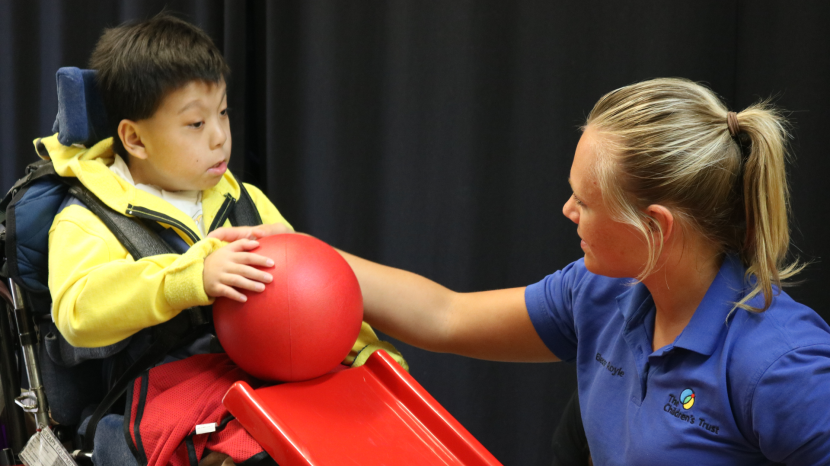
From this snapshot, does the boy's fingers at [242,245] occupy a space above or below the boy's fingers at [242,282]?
above

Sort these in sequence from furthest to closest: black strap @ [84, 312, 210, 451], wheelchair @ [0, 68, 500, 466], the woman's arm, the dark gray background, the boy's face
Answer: the dark gray background → the woman's arm → the boy's face → black strap @ [84, 312, 210, 451] → wheelchair @ [0, 68, 500, 466]

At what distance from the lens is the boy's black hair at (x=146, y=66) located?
1294mm

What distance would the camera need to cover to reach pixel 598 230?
1118 mm

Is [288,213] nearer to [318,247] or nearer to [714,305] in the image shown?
[318,247]

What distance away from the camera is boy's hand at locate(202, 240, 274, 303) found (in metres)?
1.08

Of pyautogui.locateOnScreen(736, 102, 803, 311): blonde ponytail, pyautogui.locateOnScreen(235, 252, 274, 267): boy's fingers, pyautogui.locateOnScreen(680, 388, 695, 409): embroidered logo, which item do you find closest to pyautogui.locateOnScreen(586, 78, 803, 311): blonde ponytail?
pyautogui.locateOnScreen(736, 102, 803, 311): blonde ponytail

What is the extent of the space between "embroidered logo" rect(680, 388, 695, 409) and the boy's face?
0.94m

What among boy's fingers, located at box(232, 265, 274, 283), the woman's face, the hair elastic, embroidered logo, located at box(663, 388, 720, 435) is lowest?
embroidered logo, located at box(663, 388, 720, 435)

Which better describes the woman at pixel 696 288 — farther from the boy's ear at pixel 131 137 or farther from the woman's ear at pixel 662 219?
the boy's ear at pixel 131 137

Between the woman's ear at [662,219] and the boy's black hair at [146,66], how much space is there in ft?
2.82

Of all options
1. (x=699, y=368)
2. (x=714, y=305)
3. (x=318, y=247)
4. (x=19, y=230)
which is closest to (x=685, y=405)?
(x=699, y=368)

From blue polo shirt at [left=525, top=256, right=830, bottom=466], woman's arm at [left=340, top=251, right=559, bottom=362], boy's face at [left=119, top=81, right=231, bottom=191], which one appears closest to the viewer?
blue polo shirt at [left=525, top=256, right=830, bottom=466]

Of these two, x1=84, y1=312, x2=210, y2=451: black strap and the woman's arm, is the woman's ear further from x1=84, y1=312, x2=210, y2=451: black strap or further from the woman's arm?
x1=84, y1=312, x2=210, y2=451: black strap

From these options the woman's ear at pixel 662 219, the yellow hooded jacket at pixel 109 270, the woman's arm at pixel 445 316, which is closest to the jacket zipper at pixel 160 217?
the yellow hooded jacket at pixel 109 270
